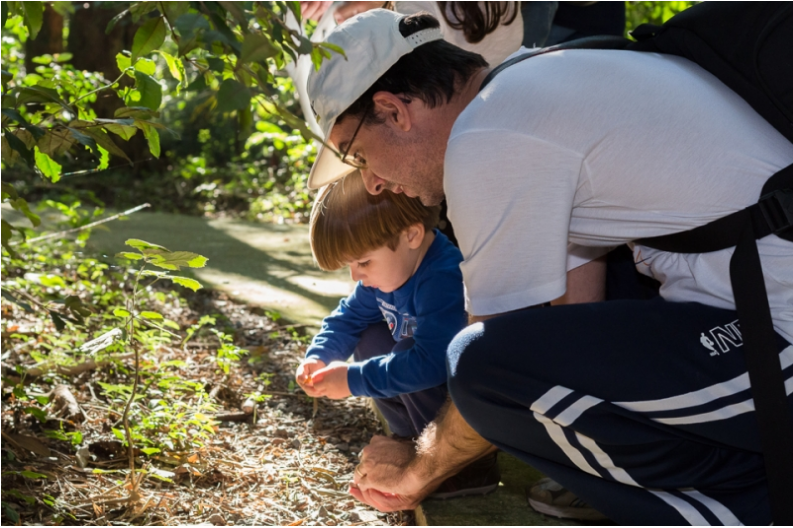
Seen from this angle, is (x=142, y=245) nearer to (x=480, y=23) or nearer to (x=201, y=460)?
(x=201, y=460)

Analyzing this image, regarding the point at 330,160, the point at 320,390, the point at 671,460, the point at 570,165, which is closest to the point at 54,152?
the point at 330,160

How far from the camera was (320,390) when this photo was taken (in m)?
2.42

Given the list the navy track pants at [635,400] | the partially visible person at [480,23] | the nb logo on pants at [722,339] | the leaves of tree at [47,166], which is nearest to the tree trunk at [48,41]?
the partially visible person at [480,23]

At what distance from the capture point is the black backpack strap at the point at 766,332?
162cm

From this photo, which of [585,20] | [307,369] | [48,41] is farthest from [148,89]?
[48,41]

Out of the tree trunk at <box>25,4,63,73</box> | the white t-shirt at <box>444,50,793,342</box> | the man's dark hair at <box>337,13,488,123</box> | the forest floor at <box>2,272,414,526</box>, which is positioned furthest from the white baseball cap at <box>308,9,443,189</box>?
the tree trunk at <box>25,4,63,73</box>

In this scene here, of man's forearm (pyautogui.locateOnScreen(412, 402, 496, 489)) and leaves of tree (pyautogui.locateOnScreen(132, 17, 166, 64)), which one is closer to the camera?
leaves of tree (pyautogui.locateOnScreen(132, 17, 166, 64))

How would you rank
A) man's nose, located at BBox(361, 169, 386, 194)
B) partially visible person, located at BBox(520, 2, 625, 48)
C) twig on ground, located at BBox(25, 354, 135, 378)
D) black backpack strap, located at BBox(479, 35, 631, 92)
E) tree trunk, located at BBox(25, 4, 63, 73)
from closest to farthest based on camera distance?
black backpack strap, located at BBox(479, 35, 631, 92) < man's nose, located at BBox(361, 169, 386, 194) < twig on ground, located at BBox(25, 354, 135, 378) < partially visible person, located at BBox(520, 2, 625, 48) < tree trunk, located at BBox(25, 4, 63, 73)

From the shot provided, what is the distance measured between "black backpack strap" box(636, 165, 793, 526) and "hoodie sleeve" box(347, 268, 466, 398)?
82 centimetres

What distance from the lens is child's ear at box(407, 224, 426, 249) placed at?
2.44 metres

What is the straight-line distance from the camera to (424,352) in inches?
87.4

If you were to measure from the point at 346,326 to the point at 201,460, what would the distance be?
1.98 feet

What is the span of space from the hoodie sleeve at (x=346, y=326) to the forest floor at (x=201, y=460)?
1.11 feet

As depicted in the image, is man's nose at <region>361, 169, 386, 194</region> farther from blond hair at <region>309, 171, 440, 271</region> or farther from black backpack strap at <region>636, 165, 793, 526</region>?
black backpack strap at <region>636, 165, 793, 526</region>
